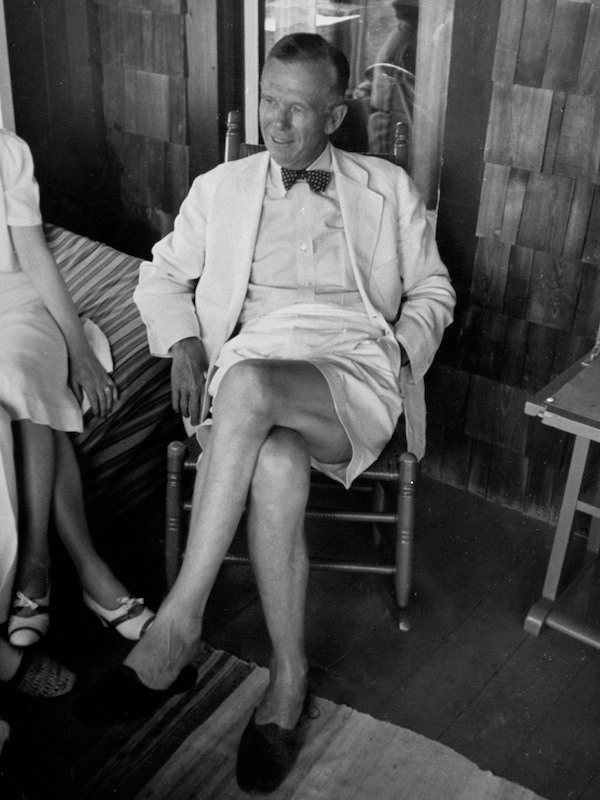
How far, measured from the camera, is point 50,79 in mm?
3455

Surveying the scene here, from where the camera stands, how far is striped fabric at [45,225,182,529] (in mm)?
2562

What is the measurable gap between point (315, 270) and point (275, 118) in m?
0.40

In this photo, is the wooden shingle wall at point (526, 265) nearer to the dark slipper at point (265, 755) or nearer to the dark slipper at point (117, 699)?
the dark slipper at point (265, 755)

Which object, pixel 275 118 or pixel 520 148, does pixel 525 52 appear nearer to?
pixel 520 148

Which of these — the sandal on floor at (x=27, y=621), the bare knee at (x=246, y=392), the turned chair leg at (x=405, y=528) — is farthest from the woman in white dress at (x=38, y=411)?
the turned chair leg at (x=405, y=528)

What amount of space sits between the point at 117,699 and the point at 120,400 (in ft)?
2.90

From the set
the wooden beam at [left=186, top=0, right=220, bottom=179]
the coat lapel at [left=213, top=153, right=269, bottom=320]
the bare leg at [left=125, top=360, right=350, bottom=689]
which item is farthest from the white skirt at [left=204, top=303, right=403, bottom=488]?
the wooden beam at [left=186, top=0, right=220, bottom=179]

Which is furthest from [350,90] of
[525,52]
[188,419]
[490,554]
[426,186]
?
[490,554]

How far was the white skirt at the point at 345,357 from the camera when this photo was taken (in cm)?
220

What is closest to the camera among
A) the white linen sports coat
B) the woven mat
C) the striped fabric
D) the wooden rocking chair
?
the woven mat

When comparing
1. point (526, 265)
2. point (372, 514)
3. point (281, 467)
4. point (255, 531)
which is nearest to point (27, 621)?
point (255, 531)

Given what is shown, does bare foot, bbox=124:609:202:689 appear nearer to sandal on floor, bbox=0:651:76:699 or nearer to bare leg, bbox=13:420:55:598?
sandal on floor, bbox=0:651:76:699

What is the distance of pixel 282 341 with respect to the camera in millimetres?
2328

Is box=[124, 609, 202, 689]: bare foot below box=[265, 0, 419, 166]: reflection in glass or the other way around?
below
